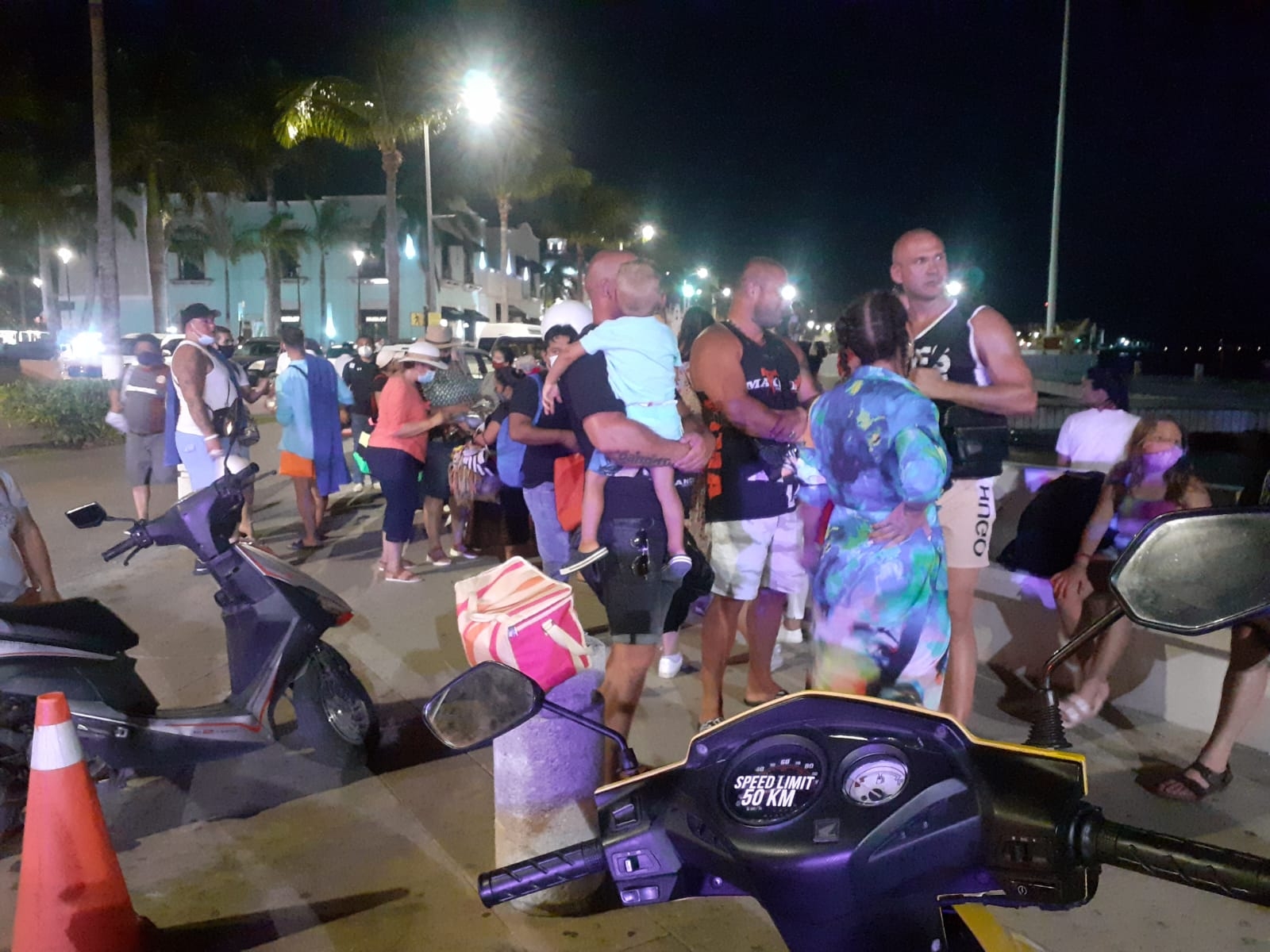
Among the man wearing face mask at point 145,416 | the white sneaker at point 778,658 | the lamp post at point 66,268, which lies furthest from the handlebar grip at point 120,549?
the lamp post at point 66,268

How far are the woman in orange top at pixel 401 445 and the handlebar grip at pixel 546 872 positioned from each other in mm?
5683

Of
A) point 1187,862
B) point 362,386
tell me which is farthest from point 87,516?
point 362,386

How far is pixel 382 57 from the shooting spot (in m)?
24.8

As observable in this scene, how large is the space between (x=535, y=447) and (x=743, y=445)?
160 centimetres

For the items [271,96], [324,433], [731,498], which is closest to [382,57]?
[271,96]

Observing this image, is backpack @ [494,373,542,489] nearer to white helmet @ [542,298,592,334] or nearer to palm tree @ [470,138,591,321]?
white helmet @ [542,298,592,334]

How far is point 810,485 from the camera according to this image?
5.57 meters

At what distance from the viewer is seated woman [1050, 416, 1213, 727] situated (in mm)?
4488

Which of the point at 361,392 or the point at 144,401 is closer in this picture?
the point at 144,401

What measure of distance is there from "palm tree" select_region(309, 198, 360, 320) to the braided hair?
50.4 meters

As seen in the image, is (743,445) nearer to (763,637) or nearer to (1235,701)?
(763,637)

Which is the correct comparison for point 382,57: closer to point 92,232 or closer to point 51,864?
point 51,864

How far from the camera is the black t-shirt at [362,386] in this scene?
37.2 feet

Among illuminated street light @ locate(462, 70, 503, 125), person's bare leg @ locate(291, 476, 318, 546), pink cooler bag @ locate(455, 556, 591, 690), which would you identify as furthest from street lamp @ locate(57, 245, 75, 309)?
pink cooler bag @ locate(455, 556, 591, 690)
